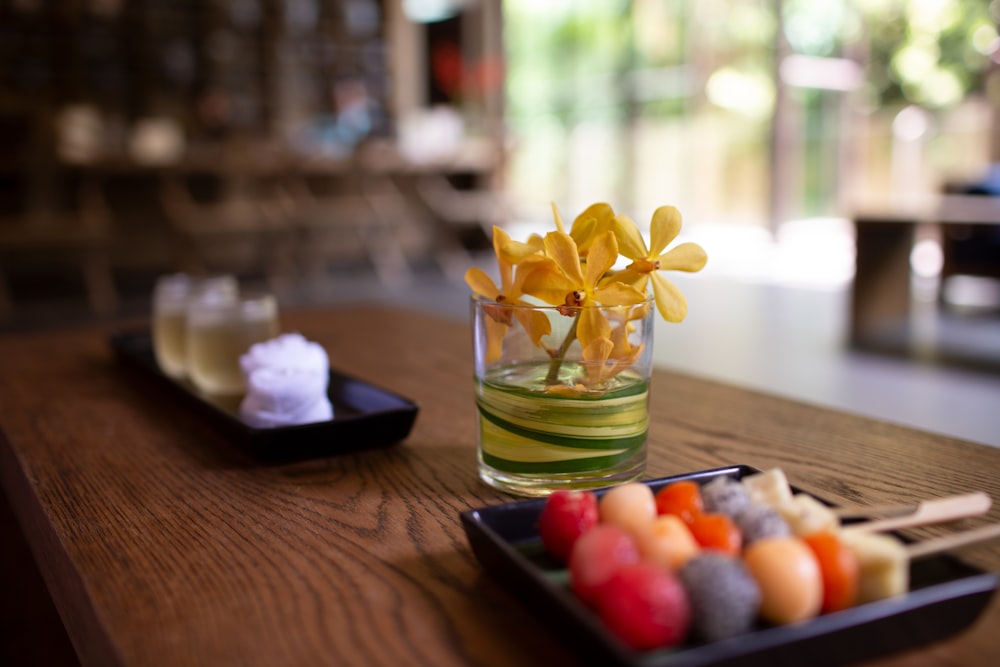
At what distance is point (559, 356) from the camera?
0.76 m

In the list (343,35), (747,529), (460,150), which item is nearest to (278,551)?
(747,529)

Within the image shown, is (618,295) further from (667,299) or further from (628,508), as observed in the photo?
(628,508)

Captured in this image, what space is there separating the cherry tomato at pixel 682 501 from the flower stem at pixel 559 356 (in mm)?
176

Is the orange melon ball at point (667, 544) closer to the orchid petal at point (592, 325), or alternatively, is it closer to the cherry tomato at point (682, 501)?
the cherry tomato at point (682, 501)

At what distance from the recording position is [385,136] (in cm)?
779

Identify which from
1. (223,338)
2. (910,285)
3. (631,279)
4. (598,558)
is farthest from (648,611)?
(910,285)

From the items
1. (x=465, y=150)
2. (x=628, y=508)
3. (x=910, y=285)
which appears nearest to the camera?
(x=628, y=508)

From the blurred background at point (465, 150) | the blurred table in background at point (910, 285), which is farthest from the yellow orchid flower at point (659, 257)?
the blurred background at point (465, 150)

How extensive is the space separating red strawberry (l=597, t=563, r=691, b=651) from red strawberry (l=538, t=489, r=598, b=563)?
98 millimetres

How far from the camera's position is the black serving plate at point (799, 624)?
44 centimetres

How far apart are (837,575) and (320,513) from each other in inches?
16.4

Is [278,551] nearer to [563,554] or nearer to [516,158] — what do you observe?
[563,554]

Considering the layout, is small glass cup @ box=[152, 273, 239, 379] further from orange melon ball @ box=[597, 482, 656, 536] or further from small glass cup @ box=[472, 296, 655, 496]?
orange melon ball @ box=[597, 482, 656, 536]

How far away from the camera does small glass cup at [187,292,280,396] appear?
114 centimetres
